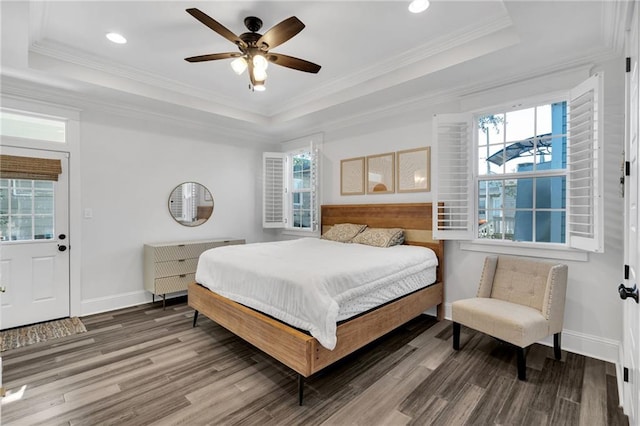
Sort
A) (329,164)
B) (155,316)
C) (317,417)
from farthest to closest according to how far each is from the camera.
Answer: (329,164) → (155,316) → (317,417)

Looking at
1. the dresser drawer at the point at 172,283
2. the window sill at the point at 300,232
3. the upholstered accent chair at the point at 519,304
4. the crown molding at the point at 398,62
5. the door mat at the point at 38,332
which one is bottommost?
the door mat at the point at 38,332

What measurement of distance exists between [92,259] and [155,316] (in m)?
1.08

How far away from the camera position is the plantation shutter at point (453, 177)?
10.8ft

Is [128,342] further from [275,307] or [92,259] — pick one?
[275,307]

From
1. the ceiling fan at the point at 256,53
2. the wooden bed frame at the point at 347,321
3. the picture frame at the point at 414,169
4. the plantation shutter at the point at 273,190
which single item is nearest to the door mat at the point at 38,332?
the wooden bed frame at the point at 347,321

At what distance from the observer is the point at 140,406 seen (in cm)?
202

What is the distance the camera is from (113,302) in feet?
12.9

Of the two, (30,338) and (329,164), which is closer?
(30,338)

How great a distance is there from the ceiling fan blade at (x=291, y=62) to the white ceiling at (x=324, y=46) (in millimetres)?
337

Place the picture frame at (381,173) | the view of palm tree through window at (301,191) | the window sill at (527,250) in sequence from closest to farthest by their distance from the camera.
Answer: the window sill at (527,250) < the picture frame at (381,173) < the view of palm tree through window at (301,191)

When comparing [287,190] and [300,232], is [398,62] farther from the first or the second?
[300,232]

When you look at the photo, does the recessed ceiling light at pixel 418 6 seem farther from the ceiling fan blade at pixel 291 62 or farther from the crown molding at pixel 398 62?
the ceiling fan blade at pixel 291 62

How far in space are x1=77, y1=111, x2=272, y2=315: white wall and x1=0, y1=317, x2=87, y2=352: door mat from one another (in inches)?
12.9

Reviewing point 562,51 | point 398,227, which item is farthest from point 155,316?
point 562,51
